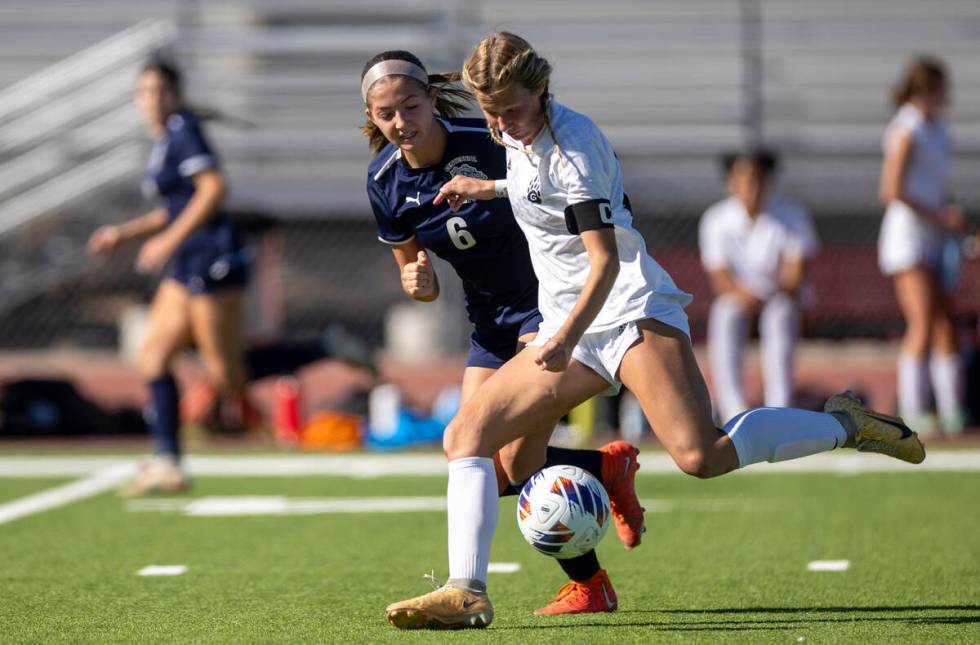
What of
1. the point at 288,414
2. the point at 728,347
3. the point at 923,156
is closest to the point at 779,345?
the point at 728,347

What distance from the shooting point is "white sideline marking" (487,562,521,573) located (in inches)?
242

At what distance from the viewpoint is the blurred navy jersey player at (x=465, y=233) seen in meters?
5.05

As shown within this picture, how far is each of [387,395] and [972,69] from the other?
28.2 ft

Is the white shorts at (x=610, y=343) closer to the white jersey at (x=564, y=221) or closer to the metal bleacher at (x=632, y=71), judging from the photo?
the white jersey at (x=564, y=221)

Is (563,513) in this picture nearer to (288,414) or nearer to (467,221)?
(467,221)

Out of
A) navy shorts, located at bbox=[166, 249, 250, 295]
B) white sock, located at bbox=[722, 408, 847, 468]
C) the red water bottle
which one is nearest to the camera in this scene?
white sock, located at bbox=[722, 408, 847, 468]

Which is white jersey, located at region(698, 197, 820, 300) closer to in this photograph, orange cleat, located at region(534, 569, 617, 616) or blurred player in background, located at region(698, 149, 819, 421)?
blurred player in background, located at region(698, 149, 819, 421)

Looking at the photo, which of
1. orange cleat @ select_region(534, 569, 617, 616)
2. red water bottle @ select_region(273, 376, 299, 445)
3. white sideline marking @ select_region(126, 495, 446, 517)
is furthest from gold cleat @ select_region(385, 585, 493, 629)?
red water bottle @ select_region(273, 376, 299, 445)

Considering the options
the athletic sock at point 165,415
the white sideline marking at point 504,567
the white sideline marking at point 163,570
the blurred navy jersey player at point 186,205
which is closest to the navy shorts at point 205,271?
the blurred navy jersey player at point 186,205

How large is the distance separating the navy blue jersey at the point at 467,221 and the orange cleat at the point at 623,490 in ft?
1.79

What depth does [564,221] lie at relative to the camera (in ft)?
15.6

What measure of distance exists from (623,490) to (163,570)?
1.93 m

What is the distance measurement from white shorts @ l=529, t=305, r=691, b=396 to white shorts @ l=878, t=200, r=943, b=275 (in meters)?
6.25

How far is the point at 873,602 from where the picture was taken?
5281mm
